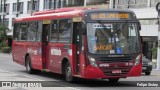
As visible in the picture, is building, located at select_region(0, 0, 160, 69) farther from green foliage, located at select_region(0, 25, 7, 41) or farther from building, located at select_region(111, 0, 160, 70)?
green foliage, located at select_region(0, 25, 7, 41)

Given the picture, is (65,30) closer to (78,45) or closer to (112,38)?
(78,45)

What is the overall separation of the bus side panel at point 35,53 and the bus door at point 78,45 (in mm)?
4097

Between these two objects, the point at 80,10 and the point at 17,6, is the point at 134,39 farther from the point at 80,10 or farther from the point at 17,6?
the point at 17,6

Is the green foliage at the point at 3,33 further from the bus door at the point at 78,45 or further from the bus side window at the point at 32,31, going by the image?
the bus door at the point at 78,45

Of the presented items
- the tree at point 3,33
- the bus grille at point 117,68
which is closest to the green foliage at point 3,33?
the tree at point 3,33

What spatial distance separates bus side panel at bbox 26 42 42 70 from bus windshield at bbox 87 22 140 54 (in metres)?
5.31

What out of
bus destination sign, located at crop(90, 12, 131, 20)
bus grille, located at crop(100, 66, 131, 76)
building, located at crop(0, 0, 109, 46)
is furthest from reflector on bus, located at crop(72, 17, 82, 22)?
building, located at crop(0, 0, 109, 46)

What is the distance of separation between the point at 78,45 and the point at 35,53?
5.34m

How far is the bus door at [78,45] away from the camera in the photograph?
17.3 metres

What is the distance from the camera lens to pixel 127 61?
17203mm

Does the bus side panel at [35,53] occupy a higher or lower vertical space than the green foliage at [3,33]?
higher

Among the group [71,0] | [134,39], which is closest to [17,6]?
[71,0]

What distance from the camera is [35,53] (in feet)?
74.3

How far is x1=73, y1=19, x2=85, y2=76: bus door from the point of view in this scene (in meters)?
17.3
